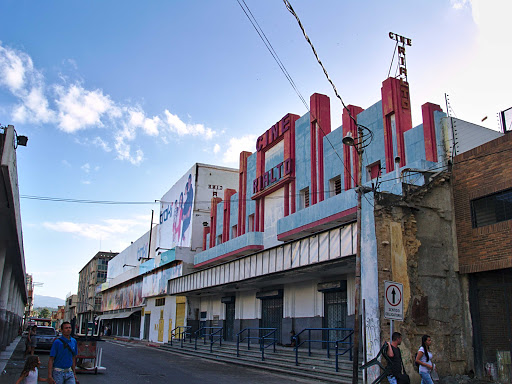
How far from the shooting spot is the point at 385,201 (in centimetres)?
1409

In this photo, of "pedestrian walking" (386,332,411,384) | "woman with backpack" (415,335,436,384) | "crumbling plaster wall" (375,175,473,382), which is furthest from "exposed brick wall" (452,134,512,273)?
"pedestrian walking" (386,332,411,384)

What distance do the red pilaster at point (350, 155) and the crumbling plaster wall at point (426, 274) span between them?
503cm

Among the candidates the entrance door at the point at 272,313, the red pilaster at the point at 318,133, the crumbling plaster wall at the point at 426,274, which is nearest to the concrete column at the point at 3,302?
the entrance door at the point at 272,313

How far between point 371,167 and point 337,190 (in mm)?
2368

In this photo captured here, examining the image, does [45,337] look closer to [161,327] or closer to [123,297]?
[161,327]

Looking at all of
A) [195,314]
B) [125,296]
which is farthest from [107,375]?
[125,296]

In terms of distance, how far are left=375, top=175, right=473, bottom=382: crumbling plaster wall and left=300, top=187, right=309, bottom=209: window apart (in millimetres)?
Result: 9144

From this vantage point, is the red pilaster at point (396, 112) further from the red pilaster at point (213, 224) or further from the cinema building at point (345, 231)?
the red pilaster at point (213, 224)

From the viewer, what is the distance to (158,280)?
42.8 metres

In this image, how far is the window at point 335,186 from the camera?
69.6ft

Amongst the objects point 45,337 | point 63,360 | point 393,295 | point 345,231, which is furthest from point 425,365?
point 45,337

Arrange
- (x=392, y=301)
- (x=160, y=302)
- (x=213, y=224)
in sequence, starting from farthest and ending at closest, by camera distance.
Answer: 1. (x=160, y=302)
2. (x=213, y=224)
3. (x=392, y=301)

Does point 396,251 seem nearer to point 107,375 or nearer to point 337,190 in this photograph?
point 337,190

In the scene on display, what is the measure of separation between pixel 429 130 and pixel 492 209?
364 cm
